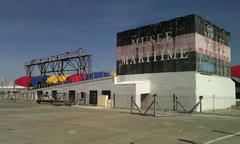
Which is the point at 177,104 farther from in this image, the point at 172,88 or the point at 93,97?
the point at 93,97

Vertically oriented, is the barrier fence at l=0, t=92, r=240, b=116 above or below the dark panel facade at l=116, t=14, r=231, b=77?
below

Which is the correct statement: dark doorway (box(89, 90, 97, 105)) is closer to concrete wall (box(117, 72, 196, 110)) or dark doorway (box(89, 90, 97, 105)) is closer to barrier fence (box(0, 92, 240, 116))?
barrier fence (box(0, 92, 240, 116))

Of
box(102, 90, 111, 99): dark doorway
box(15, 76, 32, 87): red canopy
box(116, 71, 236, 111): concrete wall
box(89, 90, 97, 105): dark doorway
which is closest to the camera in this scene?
box(116, 71, 236, 111): concrete wall

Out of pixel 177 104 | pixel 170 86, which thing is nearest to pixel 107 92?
pixel 170 86

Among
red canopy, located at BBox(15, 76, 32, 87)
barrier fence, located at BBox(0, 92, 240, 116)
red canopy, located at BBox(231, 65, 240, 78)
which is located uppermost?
red canopy, located at BBox(231, 65, 240, 78)

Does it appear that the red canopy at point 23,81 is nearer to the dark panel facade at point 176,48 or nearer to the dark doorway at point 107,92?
the dark doorway at point 107,92

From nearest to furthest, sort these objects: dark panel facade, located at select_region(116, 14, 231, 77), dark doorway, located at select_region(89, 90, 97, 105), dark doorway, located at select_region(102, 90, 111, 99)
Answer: dark panel facade, located at select_region(116, 14, 231, 77)
dark doorway, located at select_region(102, 90, 111, 99)
dark doorway, located at select_region(89, 90, 97, 105)

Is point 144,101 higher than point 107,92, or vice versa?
point 107,92

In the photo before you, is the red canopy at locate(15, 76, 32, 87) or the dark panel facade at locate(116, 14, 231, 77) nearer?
the dark panel facade at locate(116, 14, 231, 77)

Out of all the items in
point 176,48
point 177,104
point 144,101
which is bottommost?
point 177,104

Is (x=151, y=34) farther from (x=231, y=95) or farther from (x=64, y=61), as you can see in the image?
(x=64, y=61)

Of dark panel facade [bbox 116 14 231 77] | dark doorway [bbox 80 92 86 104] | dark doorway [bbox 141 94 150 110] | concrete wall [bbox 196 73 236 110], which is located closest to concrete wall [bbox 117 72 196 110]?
dark panel facade [bbox 116 14 231 77]

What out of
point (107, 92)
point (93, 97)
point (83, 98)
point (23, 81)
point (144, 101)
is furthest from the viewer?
point (23, 81)

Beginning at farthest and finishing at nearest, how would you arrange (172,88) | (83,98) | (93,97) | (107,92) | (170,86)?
1. (83,98)
2. (93,97)
3. (107,92)
4. (170,86)
5. (172,88)
